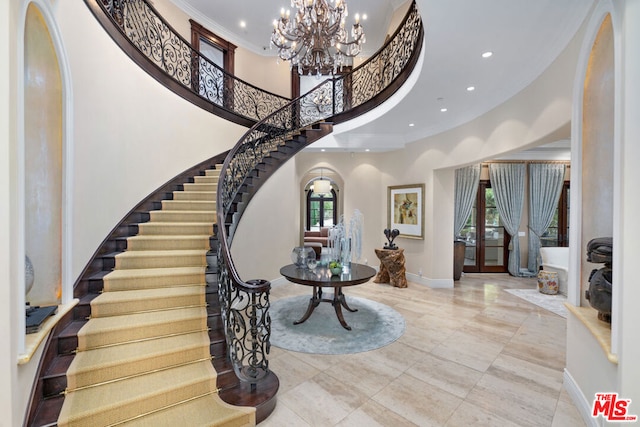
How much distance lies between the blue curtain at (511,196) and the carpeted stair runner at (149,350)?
696 centimetres

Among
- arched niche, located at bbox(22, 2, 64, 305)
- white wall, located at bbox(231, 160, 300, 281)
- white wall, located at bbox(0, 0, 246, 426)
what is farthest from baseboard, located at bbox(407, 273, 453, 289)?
arched niche, located at bbox(22, 2, 64, 305)

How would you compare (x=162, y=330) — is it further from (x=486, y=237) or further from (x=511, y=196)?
(x=511, y=196)

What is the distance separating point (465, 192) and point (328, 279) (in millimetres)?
5058

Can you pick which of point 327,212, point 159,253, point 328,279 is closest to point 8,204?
point 159,253

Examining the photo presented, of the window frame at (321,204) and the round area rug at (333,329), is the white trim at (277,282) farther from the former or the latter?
the window frame at (321,204)

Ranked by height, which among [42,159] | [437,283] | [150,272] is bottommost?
[437,283]

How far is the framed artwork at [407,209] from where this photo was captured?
6039 millimetres

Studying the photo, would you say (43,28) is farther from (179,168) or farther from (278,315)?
(278,315)

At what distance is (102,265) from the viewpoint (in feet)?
10.3

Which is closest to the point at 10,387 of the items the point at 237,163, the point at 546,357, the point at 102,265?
the point at 102,265

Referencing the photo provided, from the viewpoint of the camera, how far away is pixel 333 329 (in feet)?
12.2

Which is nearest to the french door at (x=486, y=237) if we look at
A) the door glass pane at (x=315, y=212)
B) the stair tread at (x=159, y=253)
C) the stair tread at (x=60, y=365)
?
the stair tread at (x=159, y=253)

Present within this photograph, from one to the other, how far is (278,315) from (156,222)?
2245mm

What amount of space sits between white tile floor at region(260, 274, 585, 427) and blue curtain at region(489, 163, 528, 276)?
2.87m
